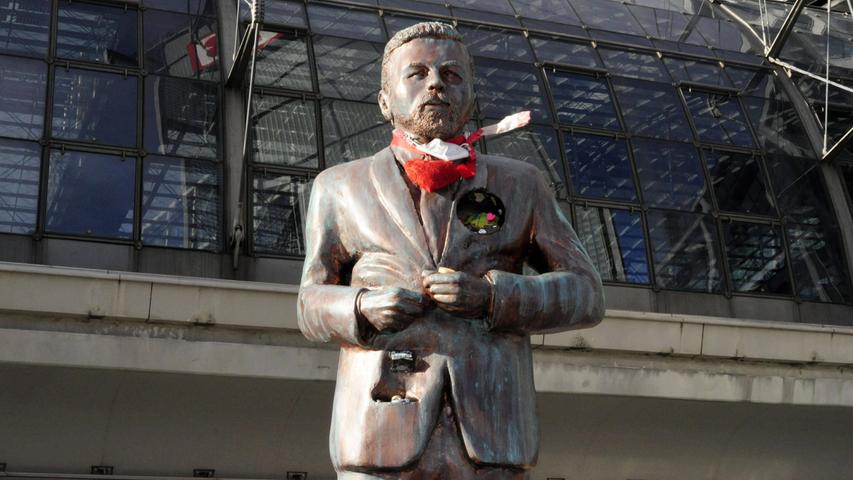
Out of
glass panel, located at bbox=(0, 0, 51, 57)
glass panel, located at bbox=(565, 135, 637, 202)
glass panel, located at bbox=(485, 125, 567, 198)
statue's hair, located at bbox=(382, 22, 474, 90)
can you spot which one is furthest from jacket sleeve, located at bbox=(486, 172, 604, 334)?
glass panel, located at bbox=(565, 135, 637, 202)

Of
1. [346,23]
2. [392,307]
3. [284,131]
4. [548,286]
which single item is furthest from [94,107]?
[392,307]

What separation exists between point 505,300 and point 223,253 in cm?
1412

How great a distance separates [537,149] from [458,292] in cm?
1638

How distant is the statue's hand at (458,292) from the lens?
5.87 m

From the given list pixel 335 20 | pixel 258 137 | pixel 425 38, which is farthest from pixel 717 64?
pixel 425 38

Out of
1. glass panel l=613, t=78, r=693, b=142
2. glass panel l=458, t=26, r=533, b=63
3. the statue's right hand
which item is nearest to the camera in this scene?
the statue's right hand

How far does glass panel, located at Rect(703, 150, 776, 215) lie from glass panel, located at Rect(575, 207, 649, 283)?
71.6 inches

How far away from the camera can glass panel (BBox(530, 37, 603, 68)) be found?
77.3ft

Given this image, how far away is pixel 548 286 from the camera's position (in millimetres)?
6160

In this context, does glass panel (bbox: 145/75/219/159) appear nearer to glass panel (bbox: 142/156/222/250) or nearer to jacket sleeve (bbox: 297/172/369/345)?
glass panel (bbox: 142/156/222/250)

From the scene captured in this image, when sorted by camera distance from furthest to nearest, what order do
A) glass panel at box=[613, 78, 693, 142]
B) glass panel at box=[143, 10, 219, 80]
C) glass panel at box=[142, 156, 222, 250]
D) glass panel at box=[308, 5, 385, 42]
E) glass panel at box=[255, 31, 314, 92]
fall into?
glass panel at box=[613, 78, 693, 142], glass panel at box=[308, 5, 385, 42], glass panel at box=[255, 31, 314, 92], glass panel at box=[143, 10, 219, 80], glass panel at box=[142, 156, 222, 250]

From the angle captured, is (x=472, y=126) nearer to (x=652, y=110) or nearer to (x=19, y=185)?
(x=652, y=110)

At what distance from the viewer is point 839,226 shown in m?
23.7

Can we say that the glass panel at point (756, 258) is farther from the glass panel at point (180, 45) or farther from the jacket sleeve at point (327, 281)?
the jacket sleeve at point (327, 281)
